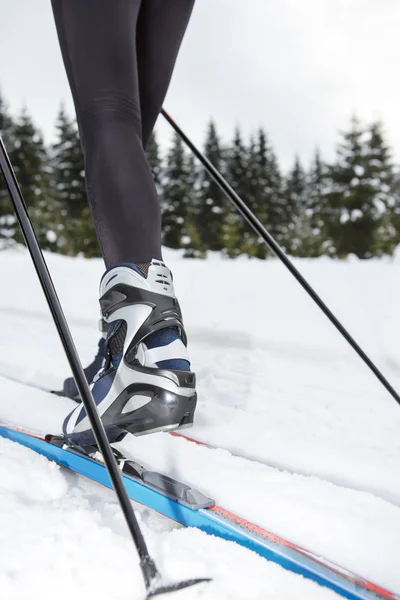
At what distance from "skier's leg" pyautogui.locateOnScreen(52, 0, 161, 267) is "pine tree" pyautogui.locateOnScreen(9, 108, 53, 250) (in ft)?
99.0

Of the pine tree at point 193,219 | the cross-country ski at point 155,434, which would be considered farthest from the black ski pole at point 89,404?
the pine tree at point 193,219

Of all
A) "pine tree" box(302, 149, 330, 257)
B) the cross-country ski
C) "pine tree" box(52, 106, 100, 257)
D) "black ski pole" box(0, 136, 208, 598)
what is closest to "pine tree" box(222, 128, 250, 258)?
"pine tree" box(302, 149, 330, 257)

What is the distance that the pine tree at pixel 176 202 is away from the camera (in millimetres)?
33625

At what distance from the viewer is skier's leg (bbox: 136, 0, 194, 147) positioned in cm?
144

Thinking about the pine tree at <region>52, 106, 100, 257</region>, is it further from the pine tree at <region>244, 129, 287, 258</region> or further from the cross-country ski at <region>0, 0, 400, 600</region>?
the cross-country ski at <region>0, 0, 400, 600</region>

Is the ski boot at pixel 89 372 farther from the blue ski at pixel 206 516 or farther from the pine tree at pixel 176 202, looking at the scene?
the pine tree at pixel 176 202

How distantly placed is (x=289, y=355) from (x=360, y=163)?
30733mm

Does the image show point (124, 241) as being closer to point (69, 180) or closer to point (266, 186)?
point (69, 180)

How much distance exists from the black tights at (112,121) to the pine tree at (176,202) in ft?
106

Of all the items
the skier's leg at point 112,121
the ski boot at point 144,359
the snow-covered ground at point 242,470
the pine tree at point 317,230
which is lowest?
the pine tree at point 317,230

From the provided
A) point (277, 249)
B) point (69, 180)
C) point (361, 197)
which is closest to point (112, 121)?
point (277, 249)

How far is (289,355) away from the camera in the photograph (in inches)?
123

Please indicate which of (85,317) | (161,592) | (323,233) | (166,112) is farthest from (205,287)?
(323,233)

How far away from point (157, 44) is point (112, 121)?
13.8 inches
